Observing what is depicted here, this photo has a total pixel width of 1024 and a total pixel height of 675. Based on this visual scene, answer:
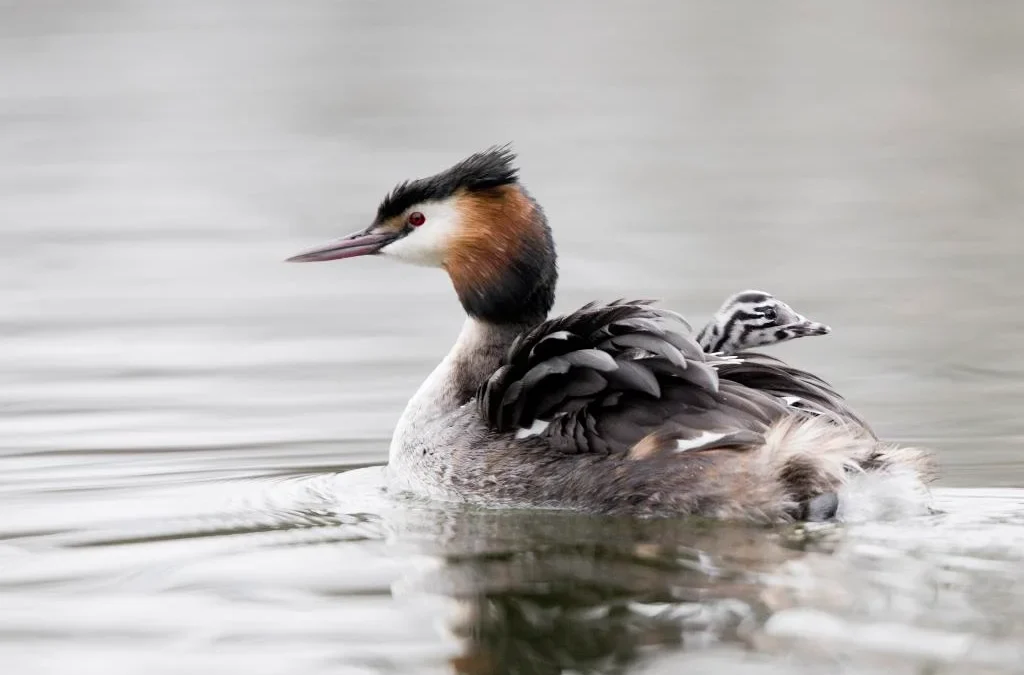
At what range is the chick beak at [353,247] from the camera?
7.52 meters

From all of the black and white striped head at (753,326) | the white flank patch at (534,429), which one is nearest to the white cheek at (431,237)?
the white flank patch at (534,429)

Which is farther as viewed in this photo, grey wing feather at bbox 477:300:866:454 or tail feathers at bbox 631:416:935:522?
grey wing feather at bbox 477:300:866:454

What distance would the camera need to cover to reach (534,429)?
258 inches

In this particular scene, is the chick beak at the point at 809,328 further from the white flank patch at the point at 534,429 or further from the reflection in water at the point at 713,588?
the white flank patch at the point at 534,429

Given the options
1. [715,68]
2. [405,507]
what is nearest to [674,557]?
[405,507]

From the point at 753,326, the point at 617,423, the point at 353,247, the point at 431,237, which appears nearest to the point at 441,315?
the point at 353,247

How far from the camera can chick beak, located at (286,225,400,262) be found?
7523 mm

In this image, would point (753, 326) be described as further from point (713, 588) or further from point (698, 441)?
point (713, 588)

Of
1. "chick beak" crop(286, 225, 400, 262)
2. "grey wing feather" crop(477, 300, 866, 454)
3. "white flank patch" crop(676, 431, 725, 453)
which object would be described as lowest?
"white flank patch" crop(676, 431, 725, 453)

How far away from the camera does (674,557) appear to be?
227 inches

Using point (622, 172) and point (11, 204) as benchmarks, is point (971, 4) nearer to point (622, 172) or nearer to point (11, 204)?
point (622, 172)

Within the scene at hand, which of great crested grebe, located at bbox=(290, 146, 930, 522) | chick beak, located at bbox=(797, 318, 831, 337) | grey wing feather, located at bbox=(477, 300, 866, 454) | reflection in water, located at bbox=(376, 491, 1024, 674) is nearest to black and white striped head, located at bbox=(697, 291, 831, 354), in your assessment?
chick beak, located at bbox=(797, 318, 831, 337)

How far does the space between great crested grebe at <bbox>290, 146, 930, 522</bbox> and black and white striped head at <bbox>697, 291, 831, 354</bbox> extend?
0.72 metres

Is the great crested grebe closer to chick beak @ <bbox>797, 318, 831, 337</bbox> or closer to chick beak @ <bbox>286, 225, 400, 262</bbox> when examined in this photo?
chick beak @ <bbox>286, 225, 400, 262</bbox>
